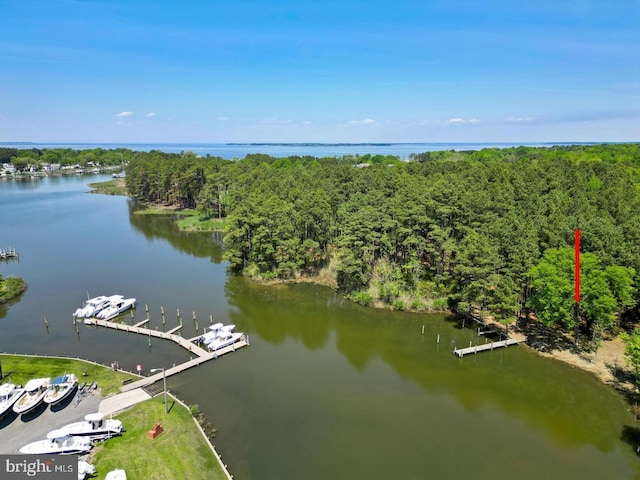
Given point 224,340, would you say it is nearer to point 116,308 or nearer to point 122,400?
point 122,400

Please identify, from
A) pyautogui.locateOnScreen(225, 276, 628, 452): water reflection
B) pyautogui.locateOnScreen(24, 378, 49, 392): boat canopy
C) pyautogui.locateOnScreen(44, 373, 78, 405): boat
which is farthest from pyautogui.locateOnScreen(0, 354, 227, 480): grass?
pyautogui.locateOnScreen(225, 276, 628, 452): water reflection

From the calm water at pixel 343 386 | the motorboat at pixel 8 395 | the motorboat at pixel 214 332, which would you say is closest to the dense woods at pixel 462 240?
the calm water at pixel 343 386

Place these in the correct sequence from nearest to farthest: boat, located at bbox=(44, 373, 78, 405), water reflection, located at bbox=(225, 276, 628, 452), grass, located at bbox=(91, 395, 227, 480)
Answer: grass, located at bbox=(91, 395, 227, 480) < boat, located at bbox=(44, 373, 78, 405) < water reflection, located at bbox=(225, 276, 628, 452)

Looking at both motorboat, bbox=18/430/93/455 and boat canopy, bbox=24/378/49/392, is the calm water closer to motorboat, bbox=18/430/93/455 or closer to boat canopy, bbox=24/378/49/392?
boat canopy, bbox=24/378/49/392

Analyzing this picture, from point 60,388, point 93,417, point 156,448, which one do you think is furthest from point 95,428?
point 60,388

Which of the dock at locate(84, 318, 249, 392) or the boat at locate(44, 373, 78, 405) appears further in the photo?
the dock at locate(84, 318, 249, 392)
